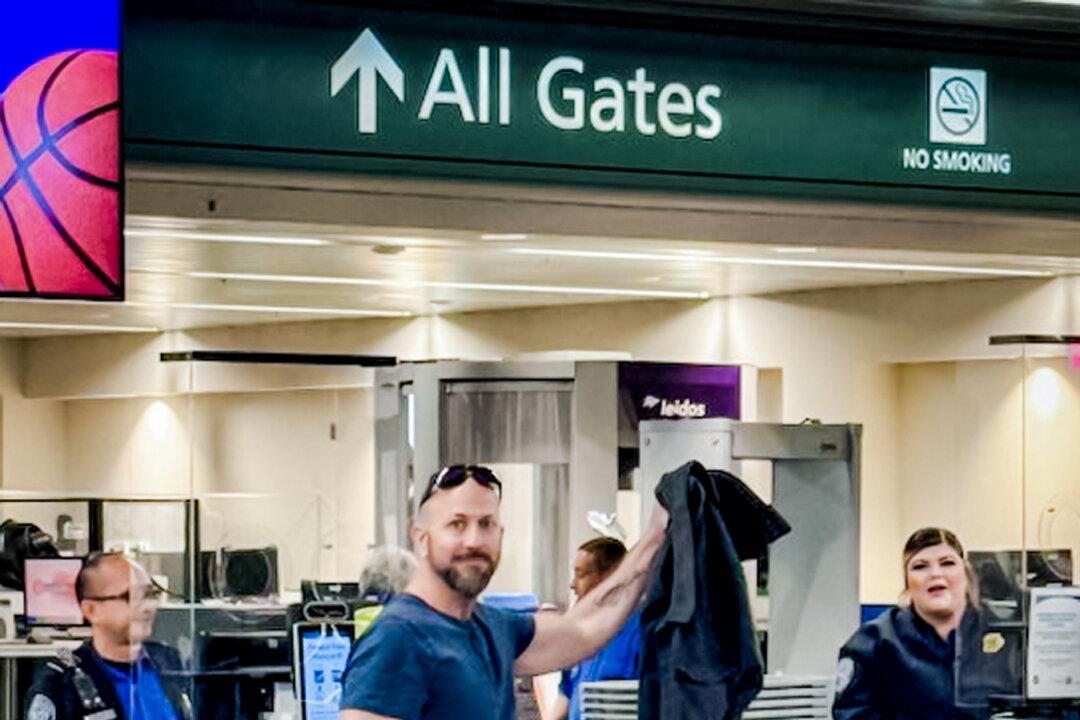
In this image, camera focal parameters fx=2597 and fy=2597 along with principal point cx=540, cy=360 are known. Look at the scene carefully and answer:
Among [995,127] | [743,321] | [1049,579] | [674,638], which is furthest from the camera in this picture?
[743,321]

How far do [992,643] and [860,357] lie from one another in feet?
23.3

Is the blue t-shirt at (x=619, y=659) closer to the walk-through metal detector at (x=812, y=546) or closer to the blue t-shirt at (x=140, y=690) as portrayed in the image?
the walk-through metal detector at (x=812, y=546)

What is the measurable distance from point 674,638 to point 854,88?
2.43m

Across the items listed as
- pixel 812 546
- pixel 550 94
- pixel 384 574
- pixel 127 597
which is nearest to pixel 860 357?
pixel 384 574

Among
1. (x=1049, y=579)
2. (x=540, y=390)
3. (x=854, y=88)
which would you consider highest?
(x=854, y=88)

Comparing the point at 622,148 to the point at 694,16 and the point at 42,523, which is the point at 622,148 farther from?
the point at 42,523

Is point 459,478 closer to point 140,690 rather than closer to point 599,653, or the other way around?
point 599,653

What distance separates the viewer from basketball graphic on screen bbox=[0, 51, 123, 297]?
19.7ft

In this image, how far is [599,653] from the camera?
24.7ft

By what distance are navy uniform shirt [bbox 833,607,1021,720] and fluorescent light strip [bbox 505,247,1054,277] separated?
152 inches

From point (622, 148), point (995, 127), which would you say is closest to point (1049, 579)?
point (995, 127)

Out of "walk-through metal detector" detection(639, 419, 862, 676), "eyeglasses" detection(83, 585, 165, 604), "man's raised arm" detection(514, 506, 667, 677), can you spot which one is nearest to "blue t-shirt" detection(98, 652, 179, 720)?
"eyeglasses" detection(83, 585, 165, 604)

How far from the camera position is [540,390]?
11625 mm

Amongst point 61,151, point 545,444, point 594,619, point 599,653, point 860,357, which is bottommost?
point 599,653
